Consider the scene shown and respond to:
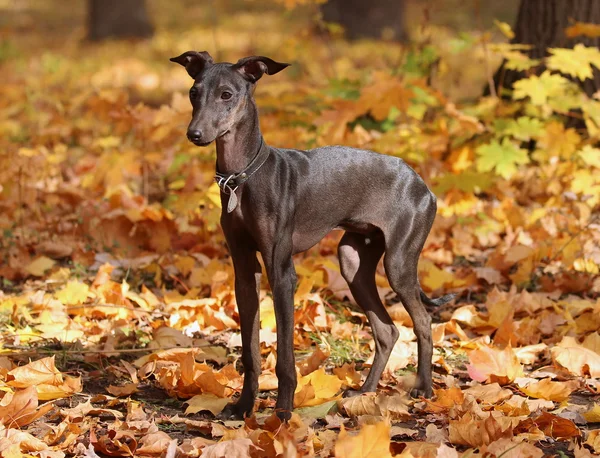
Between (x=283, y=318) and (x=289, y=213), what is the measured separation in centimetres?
49

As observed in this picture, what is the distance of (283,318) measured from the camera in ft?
13.3

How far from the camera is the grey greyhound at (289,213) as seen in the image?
13.1 feet

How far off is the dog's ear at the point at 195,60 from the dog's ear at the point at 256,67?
0.54 ft

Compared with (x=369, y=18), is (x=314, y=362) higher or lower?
lower

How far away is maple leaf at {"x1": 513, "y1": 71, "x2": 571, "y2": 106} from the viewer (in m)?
7.39

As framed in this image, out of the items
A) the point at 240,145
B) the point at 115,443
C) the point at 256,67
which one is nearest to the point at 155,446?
the point at 115,443

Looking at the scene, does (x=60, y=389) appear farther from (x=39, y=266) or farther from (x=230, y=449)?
(x=39, y=266)

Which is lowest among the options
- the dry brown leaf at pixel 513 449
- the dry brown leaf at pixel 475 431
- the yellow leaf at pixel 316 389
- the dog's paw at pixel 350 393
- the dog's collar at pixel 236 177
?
the dog's paw at pixel 350 393

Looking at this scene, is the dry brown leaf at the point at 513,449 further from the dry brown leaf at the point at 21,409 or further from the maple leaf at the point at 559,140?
the maple leaf at the point at 559,140

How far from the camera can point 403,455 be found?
3.22 metres

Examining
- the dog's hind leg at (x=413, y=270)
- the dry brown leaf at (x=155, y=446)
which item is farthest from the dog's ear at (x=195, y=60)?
the dry brown leaf at (x=155, y=446)

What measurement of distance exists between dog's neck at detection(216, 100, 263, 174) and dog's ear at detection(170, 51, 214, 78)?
0.28 m

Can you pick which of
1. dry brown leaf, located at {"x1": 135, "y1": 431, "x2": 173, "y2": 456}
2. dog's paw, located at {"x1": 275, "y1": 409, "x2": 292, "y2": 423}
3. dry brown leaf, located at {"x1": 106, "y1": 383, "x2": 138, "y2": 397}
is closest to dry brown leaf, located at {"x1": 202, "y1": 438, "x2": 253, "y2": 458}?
dry brown leaf, located at {"x1": 135, "y1": 431, "x2": 173, "y2": 456}

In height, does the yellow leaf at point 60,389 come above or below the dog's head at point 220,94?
below
